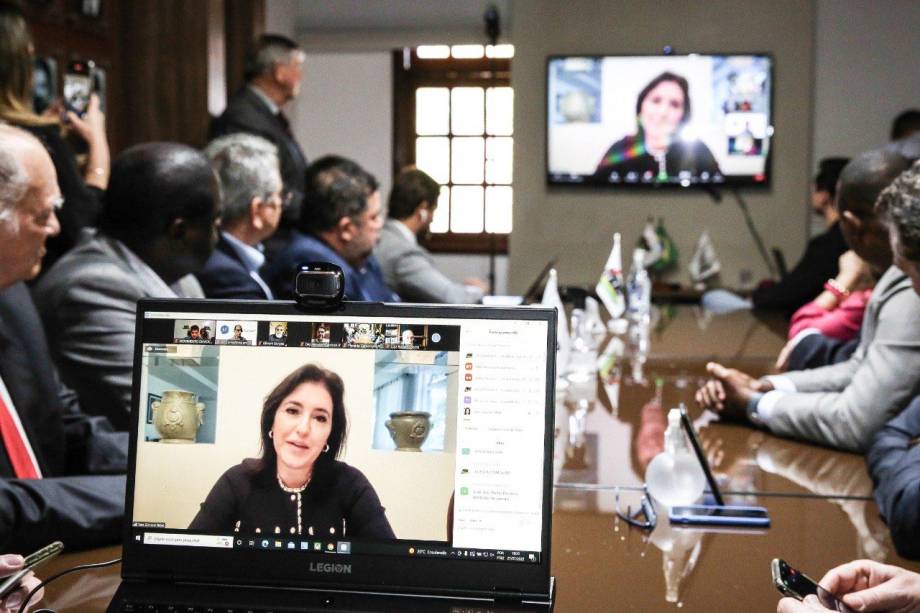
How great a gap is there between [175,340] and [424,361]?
255 millimetres

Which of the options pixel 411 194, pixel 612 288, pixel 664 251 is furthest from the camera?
pixel 664 251

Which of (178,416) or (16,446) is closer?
(178,416)

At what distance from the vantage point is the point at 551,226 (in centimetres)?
687

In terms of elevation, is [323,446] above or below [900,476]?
above

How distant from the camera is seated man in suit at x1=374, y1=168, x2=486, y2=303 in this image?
4.20 m

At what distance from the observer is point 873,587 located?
1200 millimetres

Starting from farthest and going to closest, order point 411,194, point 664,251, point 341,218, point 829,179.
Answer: point 664,251 < point 829,179 < point 411,194 < point 341,218

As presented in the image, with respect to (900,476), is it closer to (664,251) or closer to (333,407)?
(333,407)

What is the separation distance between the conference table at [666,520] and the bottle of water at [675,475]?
28mm

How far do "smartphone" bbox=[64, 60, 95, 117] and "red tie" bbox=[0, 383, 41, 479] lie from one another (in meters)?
2.32

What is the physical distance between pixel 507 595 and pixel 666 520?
1.79ft

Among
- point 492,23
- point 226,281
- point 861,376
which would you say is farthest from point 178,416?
point 492,23

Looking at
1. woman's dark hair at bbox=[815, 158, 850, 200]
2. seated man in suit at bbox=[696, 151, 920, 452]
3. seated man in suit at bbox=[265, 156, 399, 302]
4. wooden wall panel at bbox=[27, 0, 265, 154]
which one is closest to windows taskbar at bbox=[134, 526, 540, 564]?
seated man in suit at bbox=[696, 151, 920, 452]

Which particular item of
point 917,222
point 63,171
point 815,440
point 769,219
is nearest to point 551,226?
point 769,219
